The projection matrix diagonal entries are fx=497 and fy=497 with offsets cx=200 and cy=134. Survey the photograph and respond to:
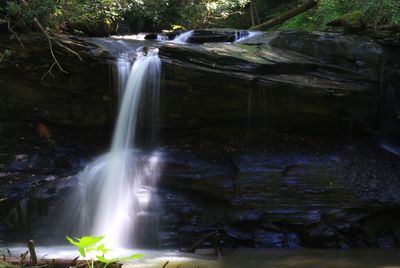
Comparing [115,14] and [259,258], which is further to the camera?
[115,14]

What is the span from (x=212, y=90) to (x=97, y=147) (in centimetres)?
255

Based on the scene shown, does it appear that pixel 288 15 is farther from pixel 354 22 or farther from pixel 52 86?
pixel 52 86

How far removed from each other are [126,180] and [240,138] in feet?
8.12

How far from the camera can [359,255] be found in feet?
23.6

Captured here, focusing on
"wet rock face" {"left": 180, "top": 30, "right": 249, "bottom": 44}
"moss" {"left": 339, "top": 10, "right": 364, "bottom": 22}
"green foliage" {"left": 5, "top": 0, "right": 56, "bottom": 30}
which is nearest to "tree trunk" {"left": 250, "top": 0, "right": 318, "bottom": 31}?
"wet rock face" {"left": 180, "top": 30, "right": 249, "bottom": 44}

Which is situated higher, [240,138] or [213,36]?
[213,36]

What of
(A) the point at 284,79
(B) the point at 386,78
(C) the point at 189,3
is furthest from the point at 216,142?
(C) the point at 189,3

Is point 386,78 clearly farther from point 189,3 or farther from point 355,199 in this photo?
point 189,3

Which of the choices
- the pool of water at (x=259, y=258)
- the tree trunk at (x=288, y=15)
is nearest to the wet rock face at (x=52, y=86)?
the pool of water at (x=259, y=258)

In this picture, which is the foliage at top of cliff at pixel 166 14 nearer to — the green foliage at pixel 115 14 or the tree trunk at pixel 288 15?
the green foliage at pixel 115 14

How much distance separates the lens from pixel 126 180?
8.63 m

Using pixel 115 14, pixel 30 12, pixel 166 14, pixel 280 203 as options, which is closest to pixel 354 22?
pixel 280 203

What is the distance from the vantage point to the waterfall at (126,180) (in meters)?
8.00

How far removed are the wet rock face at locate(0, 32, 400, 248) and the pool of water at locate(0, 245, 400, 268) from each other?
0.44 metres
